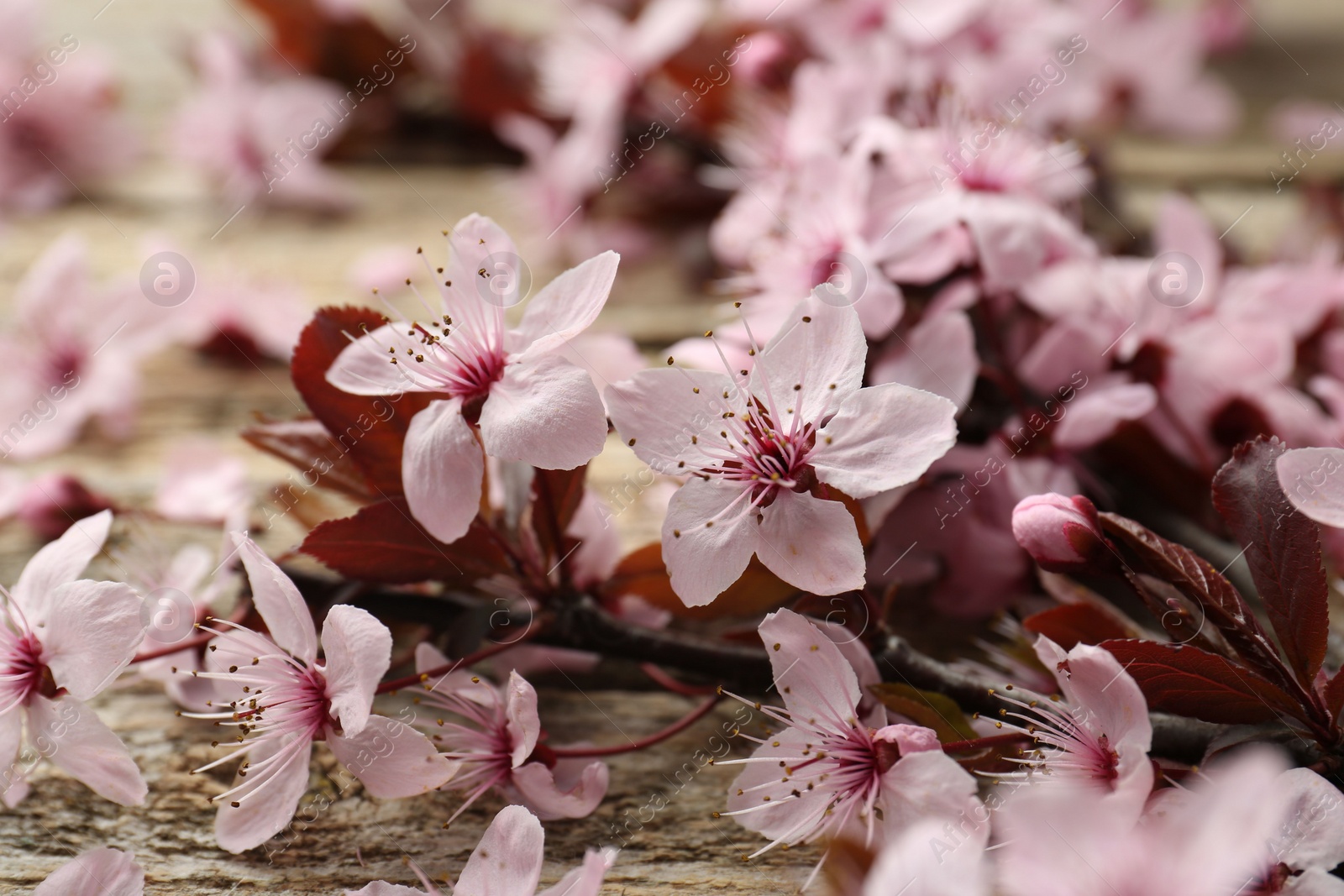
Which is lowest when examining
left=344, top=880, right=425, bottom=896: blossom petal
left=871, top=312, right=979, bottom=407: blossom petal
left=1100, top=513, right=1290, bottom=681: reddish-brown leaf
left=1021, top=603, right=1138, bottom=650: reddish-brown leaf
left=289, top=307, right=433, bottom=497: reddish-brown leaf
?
left=344, top=880, right=425, bottom=896: blossom petal

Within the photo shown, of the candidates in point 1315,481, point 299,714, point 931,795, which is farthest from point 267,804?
point 1315,481

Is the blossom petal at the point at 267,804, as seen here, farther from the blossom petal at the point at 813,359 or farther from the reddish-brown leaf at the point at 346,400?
the blossom petal at the point at 813,359

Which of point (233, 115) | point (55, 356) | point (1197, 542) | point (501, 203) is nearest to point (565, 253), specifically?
point (501, 203)

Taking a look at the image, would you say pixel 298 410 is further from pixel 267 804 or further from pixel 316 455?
pixel 267 804

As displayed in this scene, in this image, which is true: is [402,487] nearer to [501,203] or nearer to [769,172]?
[769,172]

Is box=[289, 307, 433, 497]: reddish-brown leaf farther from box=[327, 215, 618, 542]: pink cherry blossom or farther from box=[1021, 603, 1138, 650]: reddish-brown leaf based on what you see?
box=[1021, 603, 1138, 650]: reddish-brown leaf

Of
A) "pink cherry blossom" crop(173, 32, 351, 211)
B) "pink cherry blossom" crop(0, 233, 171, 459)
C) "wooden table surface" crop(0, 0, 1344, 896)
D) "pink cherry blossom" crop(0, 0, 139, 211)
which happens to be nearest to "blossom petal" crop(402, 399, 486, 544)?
"wooden table surface" crop(0, 0, 1344, 896)

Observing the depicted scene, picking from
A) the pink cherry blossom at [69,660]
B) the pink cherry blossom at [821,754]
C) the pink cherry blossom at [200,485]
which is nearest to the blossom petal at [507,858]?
the pink cherry blossom at [821,754]
